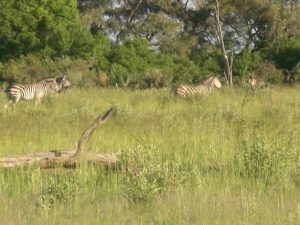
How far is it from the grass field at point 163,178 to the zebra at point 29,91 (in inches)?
306

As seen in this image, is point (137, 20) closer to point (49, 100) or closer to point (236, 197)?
point (49, 100)

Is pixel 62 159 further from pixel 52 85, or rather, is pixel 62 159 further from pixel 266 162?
pixel 52 85

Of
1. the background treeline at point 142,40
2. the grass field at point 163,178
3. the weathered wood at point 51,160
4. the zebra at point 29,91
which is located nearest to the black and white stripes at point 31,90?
the zebra at point 29,91

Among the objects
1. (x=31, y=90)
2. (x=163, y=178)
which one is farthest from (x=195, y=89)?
(x=163, y=178)

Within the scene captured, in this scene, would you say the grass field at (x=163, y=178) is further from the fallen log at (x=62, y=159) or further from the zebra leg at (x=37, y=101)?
the zebra leg at (x=37, y=101)

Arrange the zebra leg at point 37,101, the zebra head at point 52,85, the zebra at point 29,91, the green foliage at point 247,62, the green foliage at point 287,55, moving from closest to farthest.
Answer: the zebra leg at point 37,101, the zebra at point 29,91, the zebra head at point 52,85, the green foliage at point 247,62, the green foliage at point 287,55

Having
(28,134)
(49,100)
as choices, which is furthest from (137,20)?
(28,134)

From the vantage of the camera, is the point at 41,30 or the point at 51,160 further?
the point at 41,30

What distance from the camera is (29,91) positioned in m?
20.6

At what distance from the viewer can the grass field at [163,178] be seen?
5.40 m

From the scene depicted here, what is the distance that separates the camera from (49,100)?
18.0 m

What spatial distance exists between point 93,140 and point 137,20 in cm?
3472

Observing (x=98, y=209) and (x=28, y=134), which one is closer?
(x=98, y=209)

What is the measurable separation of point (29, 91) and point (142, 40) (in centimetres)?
1520
